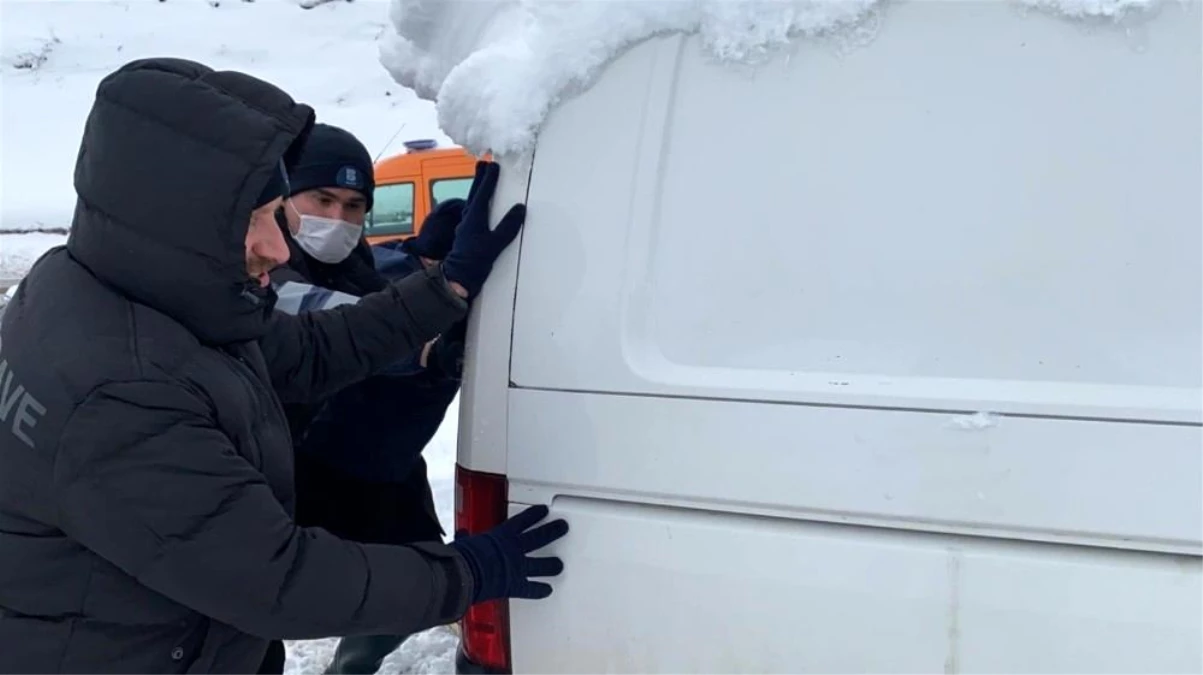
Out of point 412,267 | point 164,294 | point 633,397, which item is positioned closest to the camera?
point 164,294

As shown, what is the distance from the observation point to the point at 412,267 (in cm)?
303

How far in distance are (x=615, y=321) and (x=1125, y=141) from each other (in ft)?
2.66

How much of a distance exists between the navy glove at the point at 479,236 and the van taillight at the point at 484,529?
36 cm

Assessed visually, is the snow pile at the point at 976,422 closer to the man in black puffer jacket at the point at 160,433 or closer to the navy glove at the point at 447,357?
the man in black puffer jacket at the point at 160,433

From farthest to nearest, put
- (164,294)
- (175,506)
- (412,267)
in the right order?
(412,267) < (164,294) < (175,506)

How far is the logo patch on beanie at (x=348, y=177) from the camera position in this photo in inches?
111

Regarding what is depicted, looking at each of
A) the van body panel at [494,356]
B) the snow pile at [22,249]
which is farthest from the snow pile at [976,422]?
the snow pile at [22,249]

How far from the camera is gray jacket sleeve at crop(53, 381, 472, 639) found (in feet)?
4.81

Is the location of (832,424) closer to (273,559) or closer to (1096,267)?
(1096,267)

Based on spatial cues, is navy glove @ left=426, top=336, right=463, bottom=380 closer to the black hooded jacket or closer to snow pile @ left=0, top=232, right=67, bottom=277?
the black hooded jacket

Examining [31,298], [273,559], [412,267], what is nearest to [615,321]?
[273,559]

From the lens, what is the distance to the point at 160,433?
1487mm

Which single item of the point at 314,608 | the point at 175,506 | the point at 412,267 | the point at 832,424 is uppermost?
the point at 412,267

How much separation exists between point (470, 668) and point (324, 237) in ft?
4.33
